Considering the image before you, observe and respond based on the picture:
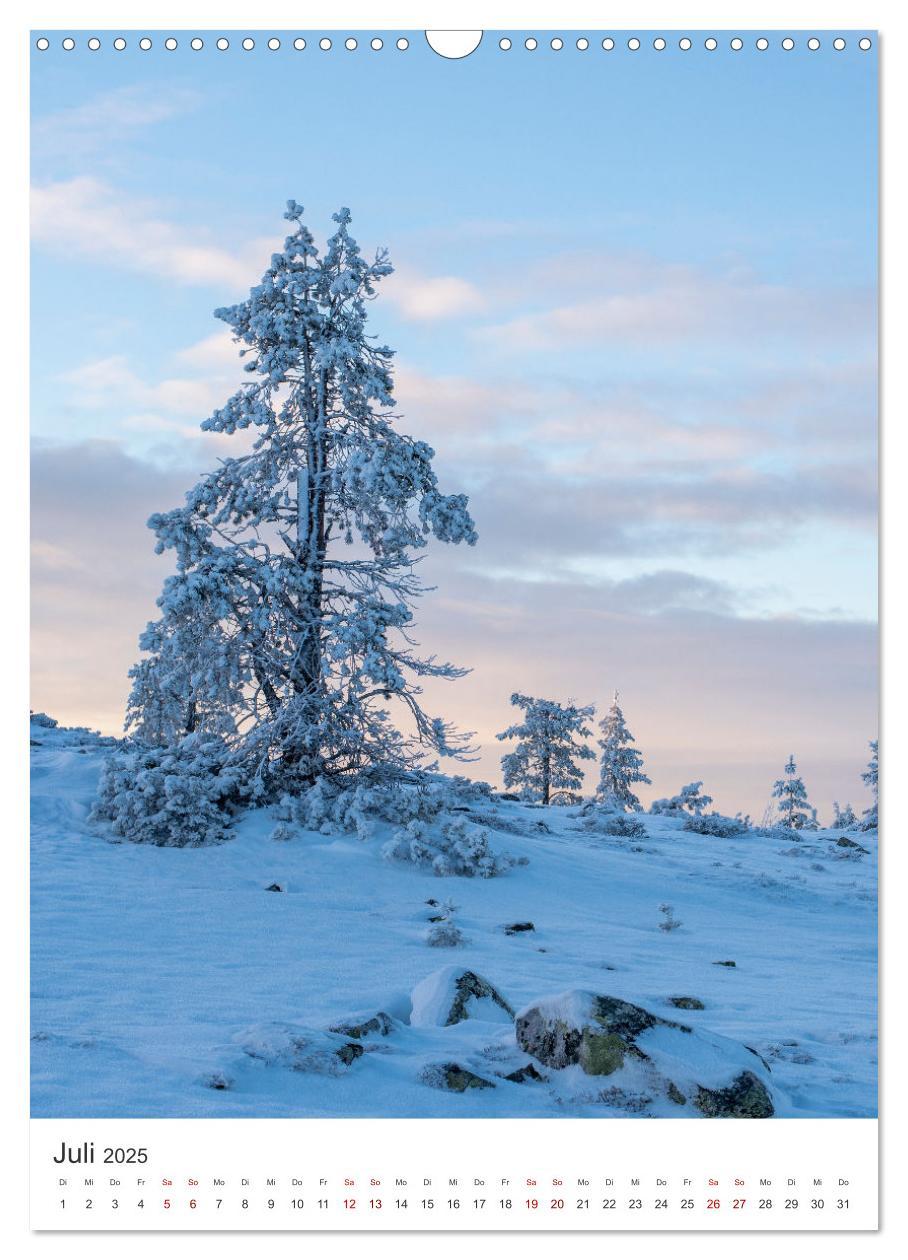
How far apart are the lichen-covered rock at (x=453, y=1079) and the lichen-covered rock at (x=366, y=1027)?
832 millimetres

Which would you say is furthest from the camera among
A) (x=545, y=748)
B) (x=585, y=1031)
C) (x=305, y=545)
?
(x=545, y=748)

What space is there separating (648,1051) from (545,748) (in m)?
32.1

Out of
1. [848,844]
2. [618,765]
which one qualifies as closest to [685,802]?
[848,844]

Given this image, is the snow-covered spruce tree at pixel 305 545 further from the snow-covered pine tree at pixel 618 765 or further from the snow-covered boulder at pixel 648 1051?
the snow-covered pine tree at pixel 618 765

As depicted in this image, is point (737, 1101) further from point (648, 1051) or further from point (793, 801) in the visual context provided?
point (793, 801)

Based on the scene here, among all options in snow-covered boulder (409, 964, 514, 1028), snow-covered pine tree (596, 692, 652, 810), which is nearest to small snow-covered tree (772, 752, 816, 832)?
snow-covered pine tree (596, 692, 652, 810)

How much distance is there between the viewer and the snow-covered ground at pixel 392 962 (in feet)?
18.2

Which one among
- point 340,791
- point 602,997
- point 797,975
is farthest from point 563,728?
point 602,997

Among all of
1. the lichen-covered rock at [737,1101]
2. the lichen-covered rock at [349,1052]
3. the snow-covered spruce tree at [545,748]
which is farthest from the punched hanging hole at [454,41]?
the snow-covered spruce tree at [545,748]

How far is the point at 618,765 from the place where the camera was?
131 ft

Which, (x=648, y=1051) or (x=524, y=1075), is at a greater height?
(x=648, y=1051)

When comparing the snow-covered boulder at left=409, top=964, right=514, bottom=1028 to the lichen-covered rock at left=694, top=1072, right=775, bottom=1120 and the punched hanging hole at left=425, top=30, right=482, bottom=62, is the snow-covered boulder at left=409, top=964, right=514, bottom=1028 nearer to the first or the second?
the lichen-covered rock at left=694, top=1072, right=775, bottom=1120
